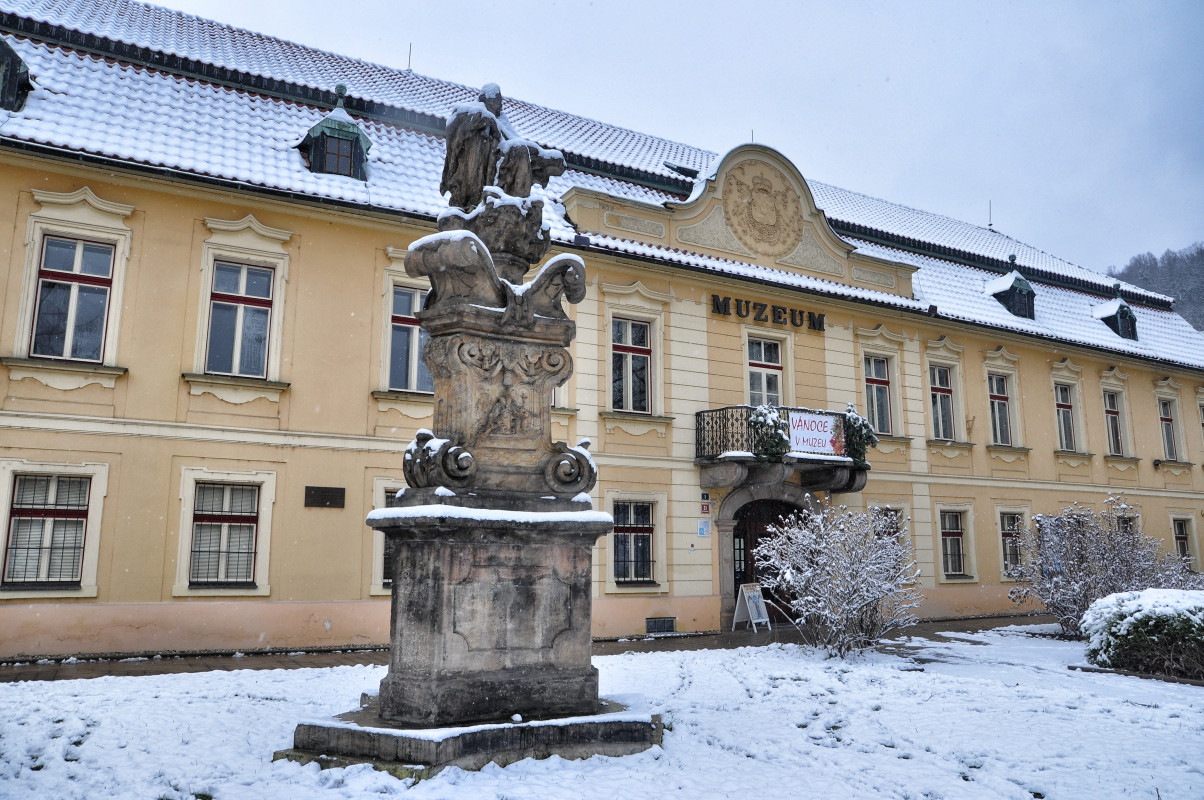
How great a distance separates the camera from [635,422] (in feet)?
53.1

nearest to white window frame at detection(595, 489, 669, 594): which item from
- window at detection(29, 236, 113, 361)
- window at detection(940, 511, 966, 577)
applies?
window at detection(940, 511, 966, 577)

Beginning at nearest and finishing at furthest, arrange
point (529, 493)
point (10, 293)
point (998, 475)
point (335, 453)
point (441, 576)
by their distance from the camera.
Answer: point (441, 576) → point (529, 493) → point (10, 293) → point (335, 453) → point (998, 475)

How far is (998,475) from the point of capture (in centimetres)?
2089

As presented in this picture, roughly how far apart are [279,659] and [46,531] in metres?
3.46

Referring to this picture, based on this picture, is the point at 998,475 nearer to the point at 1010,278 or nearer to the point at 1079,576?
the point at 1010,278

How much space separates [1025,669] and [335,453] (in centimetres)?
970

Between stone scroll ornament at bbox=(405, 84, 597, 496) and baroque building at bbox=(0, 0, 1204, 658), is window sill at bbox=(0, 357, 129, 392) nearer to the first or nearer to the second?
baroque building at bbox=(0, 0, 1204, 658)

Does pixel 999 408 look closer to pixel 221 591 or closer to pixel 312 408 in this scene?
pixel 312 408

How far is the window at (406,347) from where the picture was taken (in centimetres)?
1443

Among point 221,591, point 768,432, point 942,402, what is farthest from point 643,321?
point 221,591

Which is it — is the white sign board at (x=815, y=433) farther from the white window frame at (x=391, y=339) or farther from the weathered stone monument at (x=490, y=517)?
the weathered stone monument at (x=490, y=517)

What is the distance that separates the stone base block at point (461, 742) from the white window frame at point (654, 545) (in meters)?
9.51

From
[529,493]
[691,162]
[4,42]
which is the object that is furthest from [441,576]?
[691,162]

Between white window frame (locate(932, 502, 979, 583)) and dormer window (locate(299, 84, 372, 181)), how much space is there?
1375 centimetres
